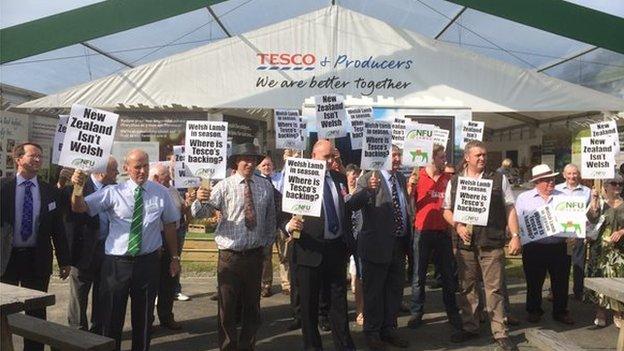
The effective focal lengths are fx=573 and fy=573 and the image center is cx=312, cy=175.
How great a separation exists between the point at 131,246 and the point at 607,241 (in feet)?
17.6

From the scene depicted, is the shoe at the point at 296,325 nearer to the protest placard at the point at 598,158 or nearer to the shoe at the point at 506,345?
the shoe at the point at 506,345

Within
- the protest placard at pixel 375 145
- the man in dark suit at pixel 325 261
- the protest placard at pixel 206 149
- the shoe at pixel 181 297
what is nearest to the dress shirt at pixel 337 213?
the man in dark suit at pixel 325 261

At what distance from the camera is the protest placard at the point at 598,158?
7.01 m

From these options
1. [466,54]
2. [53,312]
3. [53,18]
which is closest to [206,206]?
[53,312]

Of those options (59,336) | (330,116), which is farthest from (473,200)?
(59,336)

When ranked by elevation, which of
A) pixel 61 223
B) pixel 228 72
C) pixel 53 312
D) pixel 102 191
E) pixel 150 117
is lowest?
pixel 53 312

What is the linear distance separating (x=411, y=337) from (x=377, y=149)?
2122 mm

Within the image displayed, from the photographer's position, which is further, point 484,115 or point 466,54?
point 484,115

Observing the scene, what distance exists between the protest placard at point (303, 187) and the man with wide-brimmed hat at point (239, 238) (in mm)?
368

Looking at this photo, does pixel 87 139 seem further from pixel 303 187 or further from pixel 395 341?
pixel 395 341

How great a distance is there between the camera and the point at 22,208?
15.9 feet

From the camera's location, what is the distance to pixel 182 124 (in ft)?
44.0

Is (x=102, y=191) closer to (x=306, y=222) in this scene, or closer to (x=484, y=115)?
(x=306, y=222)

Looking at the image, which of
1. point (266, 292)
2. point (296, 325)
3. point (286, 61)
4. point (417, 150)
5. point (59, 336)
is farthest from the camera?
point (286, 61)
